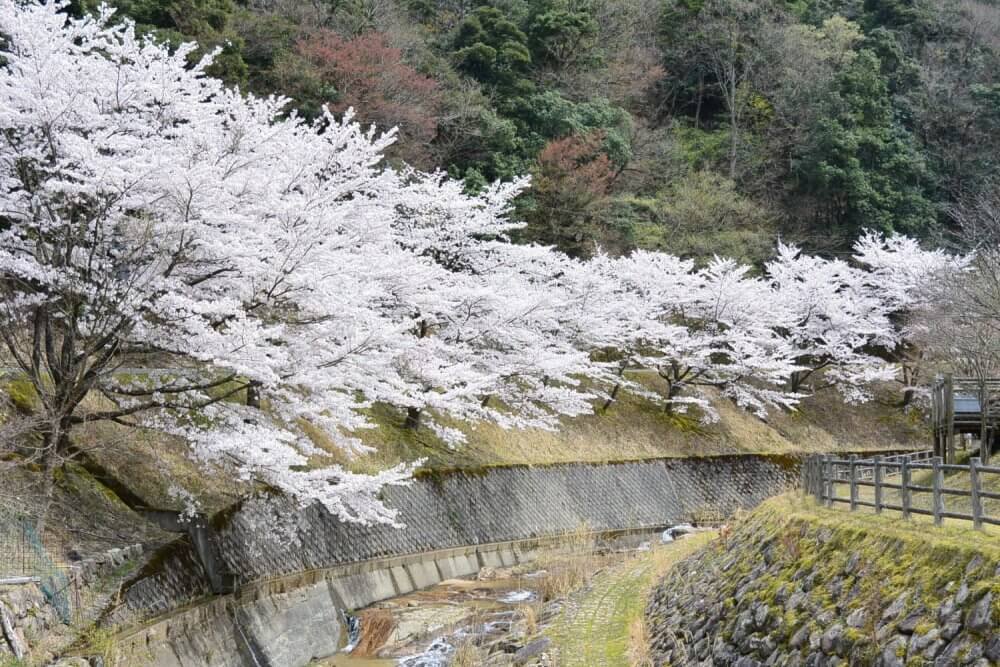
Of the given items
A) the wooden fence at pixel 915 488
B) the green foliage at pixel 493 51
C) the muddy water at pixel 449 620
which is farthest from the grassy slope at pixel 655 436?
the green foliage at pixel 493 51

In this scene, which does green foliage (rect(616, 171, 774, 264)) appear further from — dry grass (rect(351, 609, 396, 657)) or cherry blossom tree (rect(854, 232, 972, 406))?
dry grass (rect(351, 609, 396, 657))

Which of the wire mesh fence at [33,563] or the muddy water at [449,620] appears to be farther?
the muddy water at [449,620]

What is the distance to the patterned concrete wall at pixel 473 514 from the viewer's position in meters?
13.6

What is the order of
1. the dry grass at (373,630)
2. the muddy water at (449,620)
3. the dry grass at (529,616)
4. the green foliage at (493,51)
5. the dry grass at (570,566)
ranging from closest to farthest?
the muddy water at (449,620) → the dry grass at (529,616) → the dry grass at (373,630) → the dry grass at (570,566) → the green foliage at (493,51)

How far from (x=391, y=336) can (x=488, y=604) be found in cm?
632

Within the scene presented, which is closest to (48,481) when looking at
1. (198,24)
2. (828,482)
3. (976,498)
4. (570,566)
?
(828,482)

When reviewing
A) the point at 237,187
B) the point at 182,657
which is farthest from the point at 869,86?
the point at 182,657

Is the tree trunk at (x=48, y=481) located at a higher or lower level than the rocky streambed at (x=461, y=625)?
higher

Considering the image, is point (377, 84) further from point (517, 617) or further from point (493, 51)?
point (517, 617)

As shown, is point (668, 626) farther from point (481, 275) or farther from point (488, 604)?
point (481, 275)

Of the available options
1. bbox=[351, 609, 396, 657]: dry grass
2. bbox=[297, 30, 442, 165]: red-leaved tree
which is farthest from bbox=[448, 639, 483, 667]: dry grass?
bbox=[297, 30, 442, 165]: red-leaved tree

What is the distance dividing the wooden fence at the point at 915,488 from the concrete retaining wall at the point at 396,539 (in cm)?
733

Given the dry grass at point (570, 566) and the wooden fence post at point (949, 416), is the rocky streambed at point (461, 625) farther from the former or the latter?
the wooden fence post at point (949, 416)

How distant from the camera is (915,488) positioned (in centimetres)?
1001
